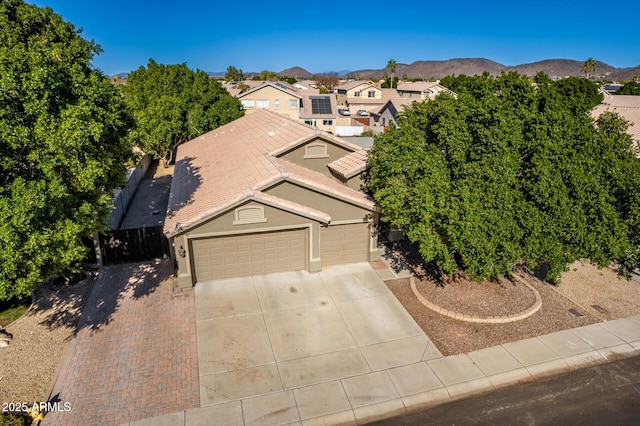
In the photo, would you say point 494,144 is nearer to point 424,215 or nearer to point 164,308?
point 424,215

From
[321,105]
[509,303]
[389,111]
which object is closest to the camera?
[509,303]

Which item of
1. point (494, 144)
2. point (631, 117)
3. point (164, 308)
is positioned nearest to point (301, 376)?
point (164, 308)

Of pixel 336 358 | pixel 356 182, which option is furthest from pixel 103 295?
pixel 356 182

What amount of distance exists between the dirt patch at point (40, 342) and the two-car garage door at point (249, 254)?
14.4ft

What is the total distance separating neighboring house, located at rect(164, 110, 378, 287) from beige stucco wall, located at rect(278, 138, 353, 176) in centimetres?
56

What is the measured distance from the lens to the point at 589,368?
11.6 metres

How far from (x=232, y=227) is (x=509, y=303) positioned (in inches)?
412

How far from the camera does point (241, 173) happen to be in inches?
696

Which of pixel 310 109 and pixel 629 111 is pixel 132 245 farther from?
pixel 629 111

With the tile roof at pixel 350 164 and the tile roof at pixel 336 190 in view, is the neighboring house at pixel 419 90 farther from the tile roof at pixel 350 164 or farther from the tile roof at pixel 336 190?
the tile roof at pixel 336 190

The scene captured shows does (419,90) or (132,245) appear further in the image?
(419,90)

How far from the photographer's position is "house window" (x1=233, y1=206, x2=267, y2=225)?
585 inches

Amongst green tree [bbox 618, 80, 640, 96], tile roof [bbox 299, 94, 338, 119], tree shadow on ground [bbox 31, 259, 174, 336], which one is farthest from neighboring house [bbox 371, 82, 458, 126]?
tree shadow on ground [bbox 31, 259, 174, 336]

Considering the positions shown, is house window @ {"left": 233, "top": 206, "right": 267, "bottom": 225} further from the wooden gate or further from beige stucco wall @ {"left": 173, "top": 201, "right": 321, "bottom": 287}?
the wooden gate
